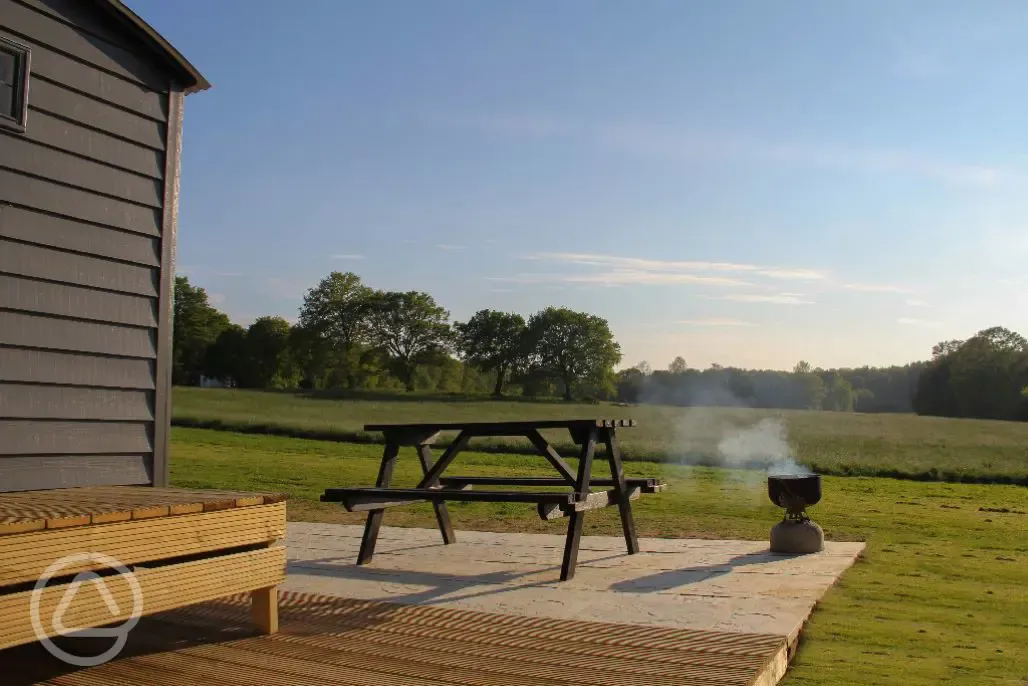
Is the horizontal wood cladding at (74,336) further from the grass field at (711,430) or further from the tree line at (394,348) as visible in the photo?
the tree line at (394,348)

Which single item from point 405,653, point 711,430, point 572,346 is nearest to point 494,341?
point 572,346

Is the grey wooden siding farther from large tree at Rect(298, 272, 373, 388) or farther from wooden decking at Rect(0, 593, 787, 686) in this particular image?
large tree at Rect(298, 272, 373, 388)

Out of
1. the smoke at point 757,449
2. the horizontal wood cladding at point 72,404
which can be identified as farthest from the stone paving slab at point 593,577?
the smoke at point 757,449

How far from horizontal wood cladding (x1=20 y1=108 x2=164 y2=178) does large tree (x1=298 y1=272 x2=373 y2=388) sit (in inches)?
2449

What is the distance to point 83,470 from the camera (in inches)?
221

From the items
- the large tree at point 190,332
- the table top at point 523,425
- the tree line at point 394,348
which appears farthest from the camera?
the tree line at point 394,348

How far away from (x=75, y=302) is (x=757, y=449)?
20542 millimetres

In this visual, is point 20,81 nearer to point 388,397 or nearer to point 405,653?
point 405,653

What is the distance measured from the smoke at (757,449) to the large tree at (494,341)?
127 feet

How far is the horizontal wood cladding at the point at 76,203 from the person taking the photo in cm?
529

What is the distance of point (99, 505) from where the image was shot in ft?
13.3

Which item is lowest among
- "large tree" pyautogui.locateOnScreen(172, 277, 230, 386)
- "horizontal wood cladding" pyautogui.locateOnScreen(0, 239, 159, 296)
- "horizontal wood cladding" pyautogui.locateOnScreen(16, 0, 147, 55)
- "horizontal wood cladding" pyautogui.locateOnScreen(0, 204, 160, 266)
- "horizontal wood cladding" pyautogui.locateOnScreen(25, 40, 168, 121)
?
"horizontal wood cladding" pyautogui.locateOnScreen(0, 239, 159, 296)

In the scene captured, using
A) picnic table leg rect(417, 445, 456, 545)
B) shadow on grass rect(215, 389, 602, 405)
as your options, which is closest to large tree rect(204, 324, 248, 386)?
shadow on grass rect(215, 389, 602, 405)

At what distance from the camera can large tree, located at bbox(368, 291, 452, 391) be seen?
230 feet
